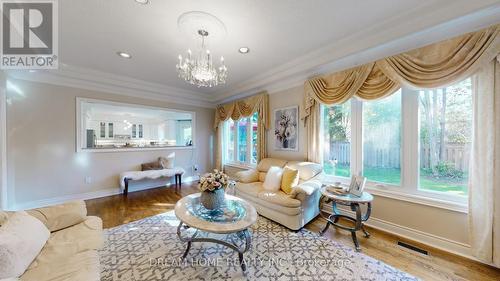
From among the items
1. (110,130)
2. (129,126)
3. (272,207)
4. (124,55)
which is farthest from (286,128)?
(110,130)

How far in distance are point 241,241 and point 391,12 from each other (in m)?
3.11

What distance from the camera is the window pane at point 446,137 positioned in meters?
1.93

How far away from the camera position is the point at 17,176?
301 cm

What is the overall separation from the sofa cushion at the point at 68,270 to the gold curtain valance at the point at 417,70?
127 inches

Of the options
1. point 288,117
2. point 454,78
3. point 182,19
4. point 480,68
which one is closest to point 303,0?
point 182,19

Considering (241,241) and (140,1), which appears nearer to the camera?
(140,1)

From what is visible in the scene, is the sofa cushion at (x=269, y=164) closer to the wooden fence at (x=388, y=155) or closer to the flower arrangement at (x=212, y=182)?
the wooden fence at (x=388, y=155)

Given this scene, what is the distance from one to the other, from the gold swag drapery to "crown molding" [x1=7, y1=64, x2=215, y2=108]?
87 cm

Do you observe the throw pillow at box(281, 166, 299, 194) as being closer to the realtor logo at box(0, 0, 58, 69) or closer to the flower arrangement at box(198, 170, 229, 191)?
the flower arrangement at box(198, 170, 229, 191)

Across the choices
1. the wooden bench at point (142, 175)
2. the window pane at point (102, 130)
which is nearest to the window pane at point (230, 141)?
the wooden bench at point (142, 175)

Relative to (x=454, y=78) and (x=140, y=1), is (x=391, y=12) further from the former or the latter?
(x=140, y=1)

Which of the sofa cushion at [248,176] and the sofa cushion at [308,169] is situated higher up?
the sofa cushion at [308,169]

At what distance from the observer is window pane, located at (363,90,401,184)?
2371mm

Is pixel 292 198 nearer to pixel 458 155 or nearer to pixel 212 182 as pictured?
pixel 212 182
